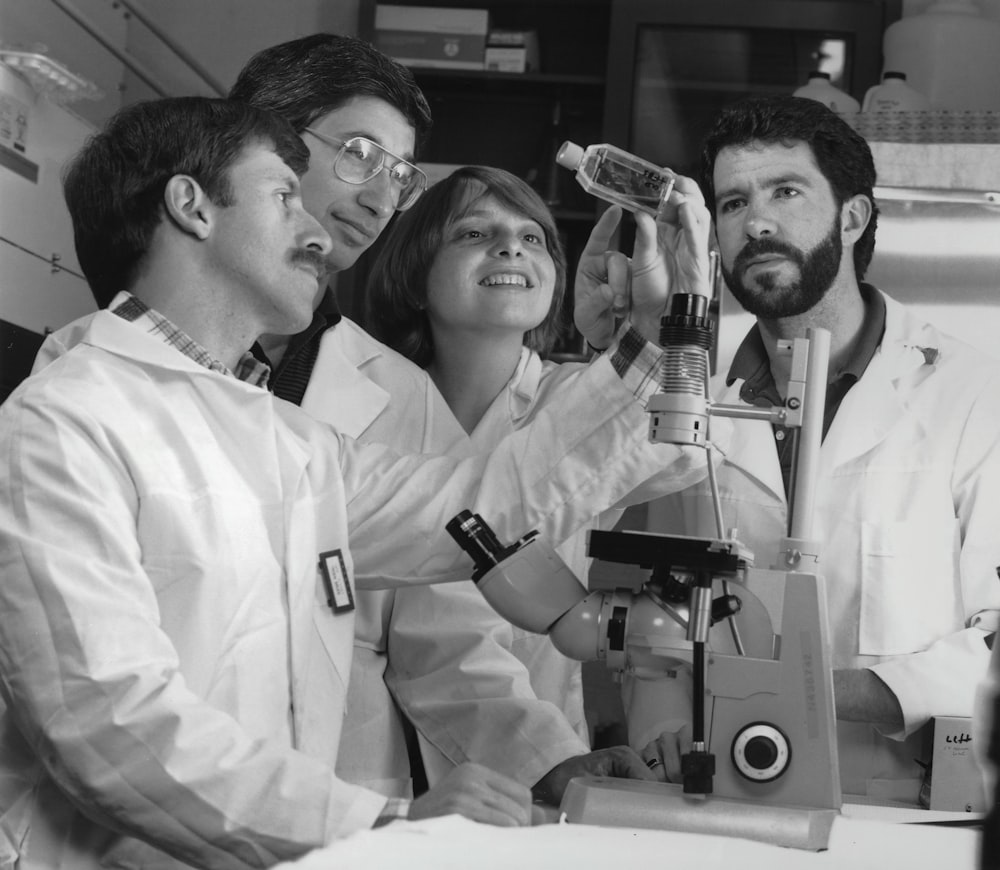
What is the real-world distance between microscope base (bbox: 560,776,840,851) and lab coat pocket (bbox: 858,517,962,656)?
69 centimetres

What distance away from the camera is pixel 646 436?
138 cm

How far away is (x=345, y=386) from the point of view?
5.76 ft

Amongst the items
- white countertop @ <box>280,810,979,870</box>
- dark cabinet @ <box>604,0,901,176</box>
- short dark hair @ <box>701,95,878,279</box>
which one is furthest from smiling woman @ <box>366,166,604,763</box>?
dark cabinet @ <box>604,0,901,176</box>

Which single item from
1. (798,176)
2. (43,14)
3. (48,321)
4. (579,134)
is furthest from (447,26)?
(798,176)

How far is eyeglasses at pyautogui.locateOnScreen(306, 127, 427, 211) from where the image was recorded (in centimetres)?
176

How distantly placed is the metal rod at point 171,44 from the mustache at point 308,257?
1.74 m

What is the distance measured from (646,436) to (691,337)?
267 millimetres

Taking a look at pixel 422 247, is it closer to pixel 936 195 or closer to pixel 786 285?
pixel 786 285

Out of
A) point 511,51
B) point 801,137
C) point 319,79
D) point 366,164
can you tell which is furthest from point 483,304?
point 511,51

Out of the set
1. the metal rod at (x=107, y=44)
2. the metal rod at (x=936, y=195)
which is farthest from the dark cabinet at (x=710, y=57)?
the metal rod at (x=107, y=44)

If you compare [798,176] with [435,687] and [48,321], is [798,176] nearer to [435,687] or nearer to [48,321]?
[435,687]

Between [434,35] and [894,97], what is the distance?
4.30ft

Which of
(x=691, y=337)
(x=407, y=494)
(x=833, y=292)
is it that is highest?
(x=833, y=292)

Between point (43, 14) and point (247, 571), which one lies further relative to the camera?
point (43, 14)
